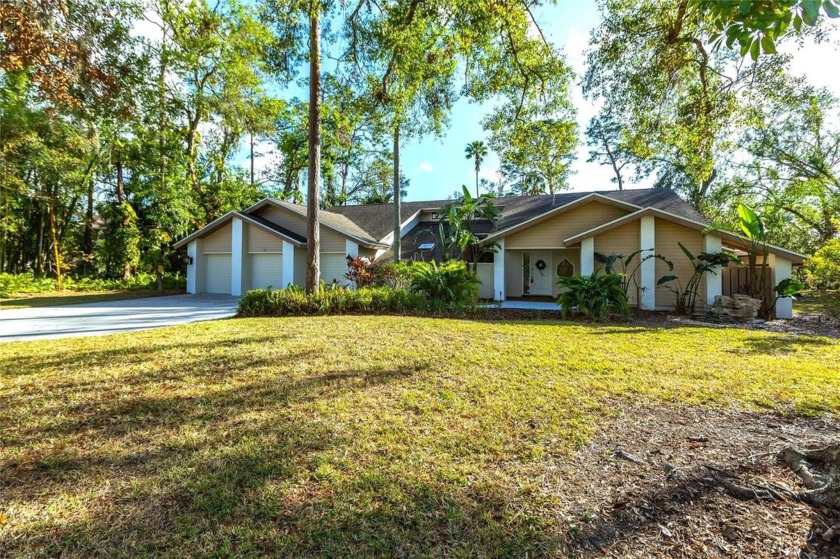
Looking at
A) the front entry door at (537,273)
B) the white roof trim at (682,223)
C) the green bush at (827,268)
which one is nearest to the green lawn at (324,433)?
the green bush at (827,268)

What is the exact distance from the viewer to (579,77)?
7824mm

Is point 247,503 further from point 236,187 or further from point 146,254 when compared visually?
point 236,187

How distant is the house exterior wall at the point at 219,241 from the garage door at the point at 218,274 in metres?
0.35

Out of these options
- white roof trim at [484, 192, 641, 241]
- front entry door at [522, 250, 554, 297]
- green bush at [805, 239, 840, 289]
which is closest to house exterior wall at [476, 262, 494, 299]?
front entry door at [522, 250, 554, 297]

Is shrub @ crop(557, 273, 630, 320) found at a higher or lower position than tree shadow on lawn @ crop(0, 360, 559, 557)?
higher

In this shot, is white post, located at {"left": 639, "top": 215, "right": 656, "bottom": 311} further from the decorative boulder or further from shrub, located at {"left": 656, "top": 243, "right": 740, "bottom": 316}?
the decorative boulder

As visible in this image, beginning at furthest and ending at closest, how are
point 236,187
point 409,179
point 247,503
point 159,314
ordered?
point 409,179, point 236,187, point 159,314, point 247,503

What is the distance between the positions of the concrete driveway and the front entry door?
12.7m

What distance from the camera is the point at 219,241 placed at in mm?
18797

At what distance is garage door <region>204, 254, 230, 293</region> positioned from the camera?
61.9 feet

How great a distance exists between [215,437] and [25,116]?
15801 millimetres

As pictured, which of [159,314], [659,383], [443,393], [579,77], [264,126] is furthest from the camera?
[264,126]

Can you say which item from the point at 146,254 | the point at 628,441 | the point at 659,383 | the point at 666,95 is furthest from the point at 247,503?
the point at 146,254

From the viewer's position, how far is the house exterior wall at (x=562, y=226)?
14.9 m
